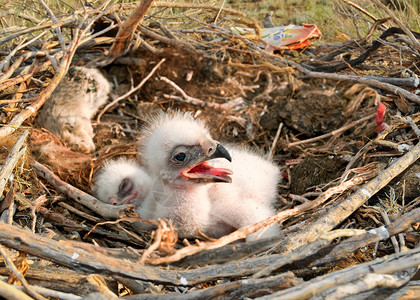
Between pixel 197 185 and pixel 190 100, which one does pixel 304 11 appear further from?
pixel 197 185

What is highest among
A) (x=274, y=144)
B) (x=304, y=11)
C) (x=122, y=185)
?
(x=304, y=11)

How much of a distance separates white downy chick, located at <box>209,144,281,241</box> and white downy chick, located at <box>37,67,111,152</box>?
1115 millimetres

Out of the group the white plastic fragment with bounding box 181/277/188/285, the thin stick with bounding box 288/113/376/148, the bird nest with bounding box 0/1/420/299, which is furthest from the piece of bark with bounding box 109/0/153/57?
the white plastic fragment with bounding box 181/277/188/285

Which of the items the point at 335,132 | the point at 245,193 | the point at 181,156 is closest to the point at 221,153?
the point at 181,156

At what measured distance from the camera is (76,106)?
2898 mm

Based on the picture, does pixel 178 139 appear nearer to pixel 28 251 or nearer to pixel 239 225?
pixel 239 225

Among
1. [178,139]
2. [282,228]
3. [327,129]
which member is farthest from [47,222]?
[327,129]

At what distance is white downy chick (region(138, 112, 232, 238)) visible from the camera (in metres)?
1.97

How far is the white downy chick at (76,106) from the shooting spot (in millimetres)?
2732

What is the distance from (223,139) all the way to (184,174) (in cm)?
97

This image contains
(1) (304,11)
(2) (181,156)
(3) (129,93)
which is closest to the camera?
(2) (181,156)

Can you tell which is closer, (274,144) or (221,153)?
(221,153)

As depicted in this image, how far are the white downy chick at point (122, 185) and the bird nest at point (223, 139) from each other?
4.7 inches

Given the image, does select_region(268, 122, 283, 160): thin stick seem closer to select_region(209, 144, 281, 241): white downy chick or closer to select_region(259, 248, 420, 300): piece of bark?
select_region(209, 144, 281, 241): white downy chick
